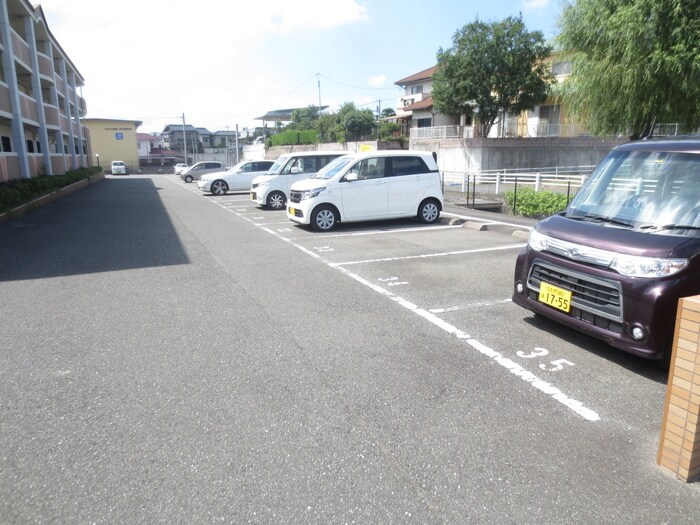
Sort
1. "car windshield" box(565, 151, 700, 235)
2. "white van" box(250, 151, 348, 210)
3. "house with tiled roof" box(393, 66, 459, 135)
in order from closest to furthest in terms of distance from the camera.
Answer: "car windshield" box(565, 151, 700, 235) < "white van" box(250, 151, 348, 210) < "house with tiled roof" box(393, 66, 459, 135)

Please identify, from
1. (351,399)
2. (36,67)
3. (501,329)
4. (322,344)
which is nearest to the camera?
(351,399)

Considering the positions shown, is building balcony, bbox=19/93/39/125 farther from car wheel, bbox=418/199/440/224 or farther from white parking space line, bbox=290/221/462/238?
car wheel, bbox=418/199/440/224

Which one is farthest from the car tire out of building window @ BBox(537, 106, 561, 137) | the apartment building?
building window @ BBox(537, 106, 561, 137)

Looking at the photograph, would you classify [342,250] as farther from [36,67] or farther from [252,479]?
[36,67]

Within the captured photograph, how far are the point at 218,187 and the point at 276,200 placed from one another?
7716 mm

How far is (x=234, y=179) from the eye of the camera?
22641 millimetres

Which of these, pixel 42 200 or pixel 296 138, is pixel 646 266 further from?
pixel 296 138

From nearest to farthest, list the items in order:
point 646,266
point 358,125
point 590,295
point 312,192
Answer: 1. point 646,266
2. point 590,295
3. point 312,192
4. point 358,125

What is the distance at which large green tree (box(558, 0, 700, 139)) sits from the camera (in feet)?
39.6

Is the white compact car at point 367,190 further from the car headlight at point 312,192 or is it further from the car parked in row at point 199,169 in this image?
the car parked in row at point 199,169

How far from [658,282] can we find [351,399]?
95.8 inches

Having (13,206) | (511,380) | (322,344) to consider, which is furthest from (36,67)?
(511,380)

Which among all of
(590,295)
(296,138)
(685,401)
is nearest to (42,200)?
(590,295)

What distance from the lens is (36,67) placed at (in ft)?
75.4
